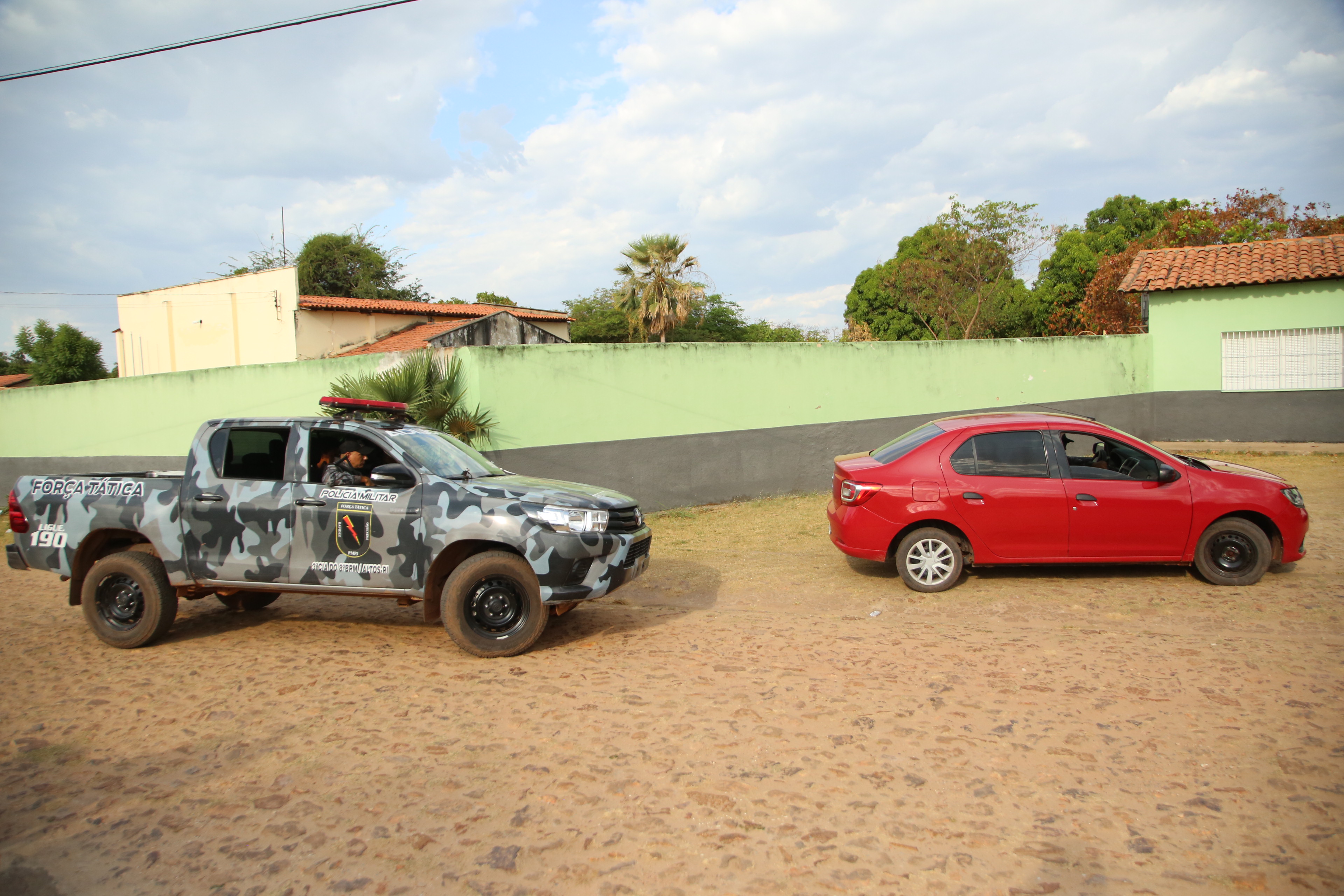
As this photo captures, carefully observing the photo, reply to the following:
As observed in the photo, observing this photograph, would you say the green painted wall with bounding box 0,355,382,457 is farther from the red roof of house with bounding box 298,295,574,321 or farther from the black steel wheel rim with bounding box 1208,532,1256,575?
the black steel wheel rim with bounding box 1208,532,1256,575

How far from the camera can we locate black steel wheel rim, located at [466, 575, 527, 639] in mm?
5809

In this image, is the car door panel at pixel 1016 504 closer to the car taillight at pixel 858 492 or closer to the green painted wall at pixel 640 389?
the car taillight at pixel 858 492

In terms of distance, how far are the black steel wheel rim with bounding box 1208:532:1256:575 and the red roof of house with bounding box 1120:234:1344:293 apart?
1310 centimetres

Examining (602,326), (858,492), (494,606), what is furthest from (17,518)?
(602,326)

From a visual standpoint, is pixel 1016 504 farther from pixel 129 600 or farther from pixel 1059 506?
pixel 129 600

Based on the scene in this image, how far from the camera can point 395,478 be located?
5941mm

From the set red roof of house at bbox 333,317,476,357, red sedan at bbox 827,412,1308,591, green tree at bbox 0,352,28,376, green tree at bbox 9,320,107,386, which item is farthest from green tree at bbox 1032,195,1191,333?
green tree at bbox 0,352,28,376

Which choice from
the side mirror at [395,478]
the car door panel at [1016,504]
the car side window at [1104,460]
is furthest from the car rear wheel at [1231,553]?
the side mirror at [395,478]

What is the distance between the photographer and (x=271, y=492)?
608cm

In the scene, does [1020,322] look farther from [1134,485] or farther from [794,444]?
[1134,485]

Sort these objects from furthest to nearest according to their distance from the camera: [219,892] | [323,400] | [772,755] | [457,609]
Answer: [323,400]
[457,609]
[772,755]
[219,892]

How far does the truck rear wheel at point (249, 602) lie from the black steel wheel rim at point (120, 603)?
0.67 meters

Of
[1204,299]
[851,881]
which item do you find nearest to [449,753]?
[851,881]

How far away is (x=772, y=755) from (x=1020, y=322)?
34.8 m
